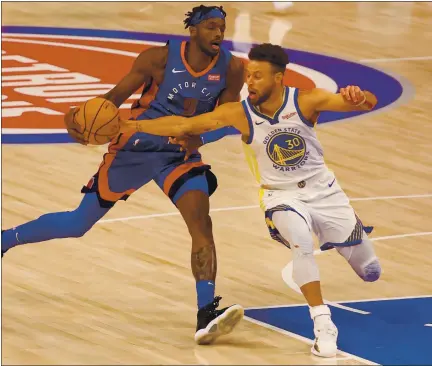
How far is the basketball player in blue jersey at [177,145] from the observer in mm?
8055

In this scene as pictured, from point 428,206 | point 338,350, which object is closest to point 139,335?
point 338,350

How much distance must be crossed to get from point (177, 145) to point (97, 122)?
2.13 ft

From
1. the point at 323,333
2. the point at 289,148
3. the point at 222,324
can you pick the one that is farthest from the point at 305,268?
the point at 289,148

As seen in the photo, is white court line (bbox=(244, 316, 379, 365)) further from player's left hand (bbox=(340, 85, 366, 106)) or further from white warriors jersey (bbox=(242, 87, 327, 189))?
player's left hand (bbox=(340, 85, 366, 106))

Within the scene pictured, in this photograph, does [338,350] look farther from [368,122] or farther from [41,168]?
[368,122]

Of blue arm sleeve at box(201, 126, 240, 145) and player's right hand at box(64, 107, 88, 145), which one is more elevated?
player's right hand at box(64, 107, 88, 145)

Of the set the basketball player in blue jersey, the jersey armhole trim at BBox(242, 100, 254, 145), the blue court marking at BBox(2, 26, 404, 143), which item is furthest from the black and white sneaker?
the blue court marking at BBox(2, 26, 404, 143)

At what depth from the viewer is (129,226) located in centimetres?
1044

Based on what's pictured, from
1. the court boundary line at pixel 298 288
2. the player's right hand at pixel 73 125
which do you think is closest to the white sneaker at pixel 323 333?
the court boundary line at pixel 298 288

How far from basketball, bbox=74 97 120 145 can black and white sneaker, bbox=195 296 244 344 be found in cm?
113

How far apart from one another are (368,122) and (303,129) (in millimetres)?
6194

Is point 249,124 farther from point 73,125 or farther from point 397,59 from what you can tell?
point 397,59

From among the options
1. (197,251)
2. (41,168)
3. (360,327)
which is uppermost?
(197,251)

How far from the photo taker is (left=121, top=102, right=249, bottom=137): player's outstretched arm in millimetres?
7895
